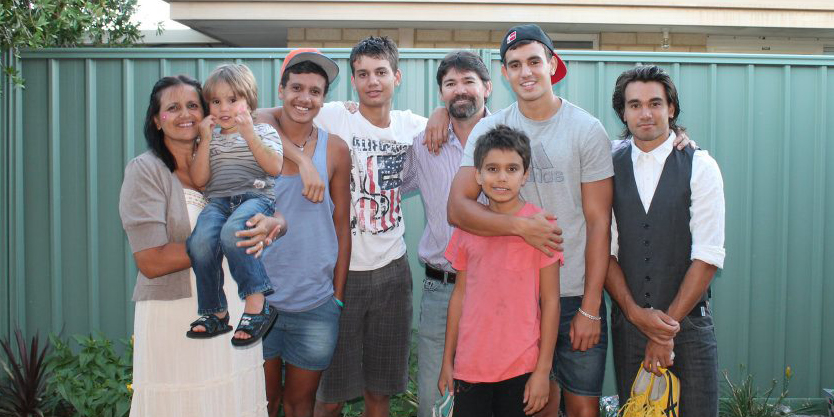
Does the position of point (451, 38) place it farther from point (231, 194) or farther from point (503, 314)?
point (503, 314)

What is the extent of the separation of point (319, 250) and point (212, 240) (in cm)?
62

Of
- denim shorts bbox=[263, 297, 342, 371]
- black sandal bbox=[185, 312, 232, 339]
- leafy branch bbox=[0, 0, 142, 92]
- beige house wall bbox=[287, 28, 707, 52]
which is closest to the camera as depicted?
black sandal bbox=[185, 312, 232, 339]

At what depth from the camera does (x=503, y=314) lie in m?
2.74

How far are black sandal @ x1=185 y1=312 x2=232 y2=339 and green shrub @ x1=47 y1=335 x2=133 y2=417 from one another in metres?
1.98

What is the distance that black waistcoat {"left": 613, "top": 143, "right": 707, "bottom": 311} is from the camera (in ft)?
9.30

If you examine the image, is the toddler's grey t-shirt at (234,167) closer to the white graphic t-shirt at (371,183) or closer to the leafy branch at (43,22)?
the white graphic t-shirt at (371,183)

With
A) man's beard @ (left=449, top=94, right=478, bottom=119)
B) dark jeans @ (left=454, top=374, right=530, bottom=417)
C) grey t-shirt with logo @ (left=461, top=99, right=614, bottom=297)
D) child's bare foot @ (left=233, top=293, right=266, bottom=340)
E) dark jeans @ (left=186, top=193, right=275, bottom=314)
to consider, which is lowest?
dark jeans @ (left=454, top=374, right=530, bottom=417)

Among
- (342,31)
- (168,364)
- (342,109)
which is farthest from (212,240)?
(342,31)

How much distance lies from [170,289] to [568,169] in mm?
1653

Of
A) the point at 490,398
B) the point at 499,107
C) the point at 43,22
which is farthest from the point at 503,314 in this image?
the point at 43,22

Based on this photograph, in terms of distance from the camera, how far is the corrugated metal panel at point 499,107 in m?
4.71

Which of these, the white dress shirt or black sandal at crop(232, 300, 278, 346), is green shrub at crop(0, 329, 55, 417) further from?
the white dress shirt

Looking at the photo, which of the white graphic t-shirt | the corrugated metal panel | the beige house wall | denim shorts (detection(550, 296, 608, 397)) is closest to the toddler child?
the white graphic t-shirt

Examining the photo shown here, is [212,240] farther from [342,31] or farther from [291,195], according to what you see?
[342,31]
